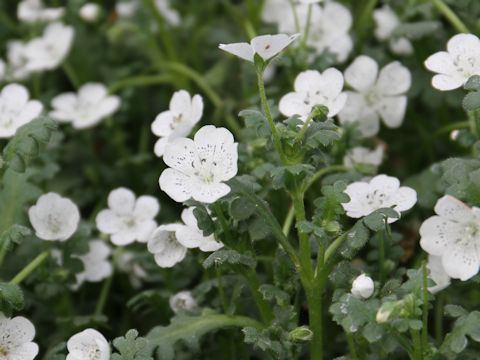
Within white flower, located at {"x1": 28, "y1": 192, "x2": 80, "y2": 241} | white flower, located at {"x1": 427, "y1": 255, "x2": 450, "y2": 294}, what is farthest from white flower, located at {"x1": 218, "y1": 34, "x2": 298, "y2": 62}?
white flower, located at {"x1": 28, "y1": 192, "x2": 80, "y2": 241}

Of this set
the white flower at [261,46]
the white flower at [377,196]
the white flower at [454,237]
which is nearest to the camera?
the white flower at [261,46]

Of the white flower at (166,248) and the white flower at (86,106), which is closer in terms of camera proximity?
the white flower at (166,248)

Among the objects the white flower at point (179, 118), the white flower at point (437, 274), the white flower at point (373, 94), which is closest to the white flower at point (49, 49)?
the white flower at point (179, 118)

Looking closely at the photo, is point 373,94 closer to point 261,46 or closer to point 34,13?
point 261,46

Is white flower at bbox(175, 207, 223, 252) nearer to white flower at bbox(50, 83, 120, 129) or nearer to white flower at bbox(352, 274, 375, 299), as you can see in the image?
white flower at bbox(352, 274, 375, 299)

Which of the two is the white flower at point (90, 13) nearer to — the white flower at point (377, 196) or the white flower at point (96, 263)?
the white flower at point (96, 263)

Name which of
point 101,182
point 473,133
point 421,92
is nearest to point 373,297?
point 473,133

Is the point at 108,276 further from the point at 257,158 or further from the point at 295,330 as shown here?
the point at 295,330
